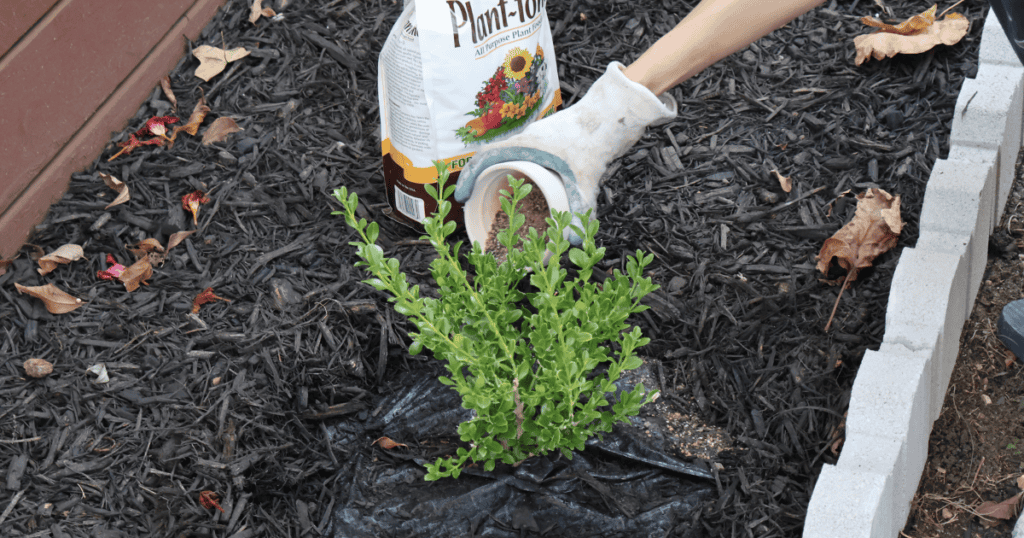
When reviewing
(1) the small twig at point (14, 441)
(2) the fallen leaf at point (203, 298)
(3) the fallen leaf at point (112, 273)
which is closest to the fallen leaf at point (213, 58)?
(3) the fallen leaf at point (112, 273)

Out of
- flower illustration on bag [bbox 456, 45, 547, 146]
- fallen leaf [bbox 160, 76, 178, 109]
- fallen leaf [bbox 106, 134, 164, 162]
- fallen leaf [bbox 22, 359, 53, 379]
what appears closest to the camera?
fallen leaf [bbox 22, 359, 53, 379]

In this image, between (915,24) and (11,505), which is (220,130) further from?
(915,24)

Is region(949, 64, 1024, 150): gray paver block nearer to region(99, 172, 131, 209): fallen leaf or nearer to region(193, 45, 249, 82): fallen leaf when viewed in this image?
region(193, 45, 249, 82): fallen leaf

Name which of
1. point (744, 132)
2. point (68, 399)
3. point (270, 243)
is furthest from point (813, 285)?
point (68, 399)

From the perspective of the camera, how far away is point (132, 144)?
91.2 inches

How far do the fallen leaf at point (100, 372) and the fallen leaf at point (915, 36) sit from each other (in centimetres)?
210

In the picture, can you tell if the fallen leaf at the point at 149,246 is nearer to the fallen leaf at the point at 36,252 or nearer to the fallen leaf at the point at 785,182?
the fallen leaf at the point at 36,252

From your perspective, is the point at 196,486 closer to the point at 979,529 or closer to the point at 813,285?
the point at 813,285

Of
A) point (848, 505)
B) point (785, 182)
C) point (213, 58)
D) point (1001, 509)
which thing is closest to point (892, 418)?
point (848, 505)

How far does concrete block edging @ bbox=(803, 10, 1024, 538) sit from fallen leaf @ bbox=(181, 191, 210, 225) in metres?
1.64

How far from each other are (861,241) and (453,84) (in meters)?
1.04

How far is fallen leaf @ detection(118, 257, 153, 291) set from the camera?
2005 millimetres

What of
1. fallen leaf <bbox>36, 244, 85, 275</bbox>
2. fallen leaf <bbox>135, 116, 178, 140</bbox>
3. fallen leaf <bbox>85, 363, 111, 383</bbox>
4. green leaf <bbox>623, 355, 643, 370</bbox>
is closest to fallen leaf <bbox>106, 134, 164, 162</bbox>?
fallen leaf <bbox>135, 116, 178, 140</bbox>

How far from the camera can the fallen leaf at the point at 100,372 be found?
1.83 meters
